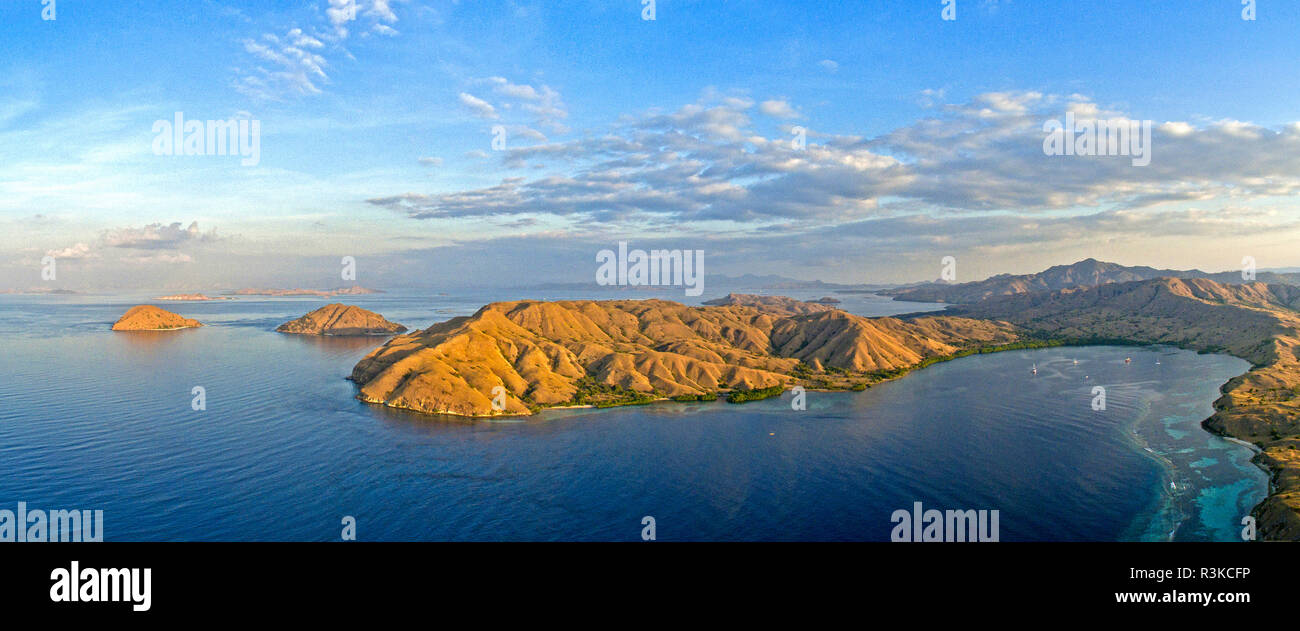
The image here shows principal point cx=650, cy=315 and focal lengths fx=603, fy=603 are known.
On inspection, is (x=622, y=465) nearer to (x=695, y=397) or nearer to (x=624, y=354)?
(x=695, y=397)

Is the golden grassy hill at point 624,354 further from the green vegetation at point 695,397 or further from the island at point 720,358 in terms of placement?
the green vegetation at point 695,397

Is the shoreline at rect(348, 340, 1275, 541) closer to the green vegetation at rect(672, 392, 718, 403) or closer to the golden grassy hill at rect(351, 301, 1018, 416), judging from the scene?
the green vegetation at rect(672, 392, 718, 403)

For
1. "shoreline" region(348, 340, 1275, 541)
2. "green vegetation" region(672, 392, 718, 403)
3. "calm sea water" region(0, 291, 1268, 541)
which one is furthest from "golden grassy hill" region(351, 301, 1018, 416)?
"calm sea water" region(0, 291, 1268, 541)

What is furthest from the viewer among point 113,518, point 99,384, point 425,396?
point 99,384

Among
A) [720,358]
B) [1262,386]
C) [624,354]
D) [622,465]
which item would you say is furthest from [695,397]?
[1262,386]

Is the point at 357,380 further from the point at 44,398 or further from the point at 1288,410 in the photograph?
the point at 1288,410
